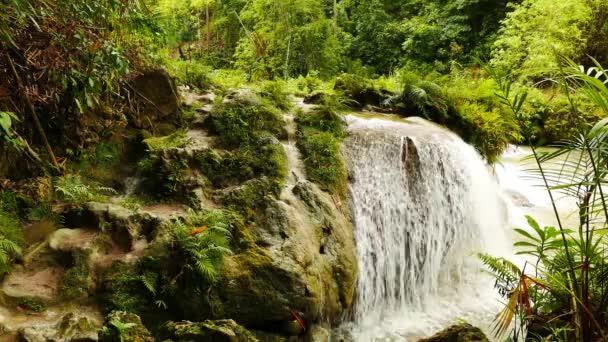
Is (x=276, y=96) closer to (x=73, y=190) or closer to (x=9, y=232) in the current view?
(x=73, y=190)

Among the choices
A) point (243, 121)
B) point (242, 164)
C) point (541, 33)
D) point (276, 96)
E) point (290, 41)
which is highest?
point (541, 33)

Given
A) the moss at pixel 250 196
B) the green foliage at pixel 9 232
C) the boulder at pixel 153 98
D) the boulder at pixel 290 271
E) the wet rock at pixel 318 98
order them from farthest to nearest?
1. the wet rock at pixel 318 98
2. the boulder at pixel 153 98
3. the moss at pixel 250 196
4. the boulder at pixel 290 271
5. the green foliage at pixel 9 232

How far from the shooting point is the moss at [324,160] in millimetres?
5164

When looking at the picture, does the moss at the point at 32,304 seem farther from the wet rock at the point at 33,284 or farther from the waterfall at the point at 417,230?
the waterfall at the point at 417,230

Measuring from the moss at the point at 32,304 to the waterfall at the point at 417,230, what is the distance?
122 inches

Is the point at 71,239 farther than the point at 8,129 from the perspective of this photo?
Yes

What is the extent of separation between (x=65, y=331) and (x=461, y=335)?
3.02m

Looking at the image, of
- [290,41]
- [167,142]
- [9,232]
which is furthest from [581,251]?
[290,41]

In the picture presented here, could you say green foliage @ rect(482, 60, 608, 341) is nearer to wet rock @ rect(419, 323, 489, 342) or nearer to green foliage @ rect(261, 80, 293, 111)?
wet rock @ rect(419, 323, 489, 342)

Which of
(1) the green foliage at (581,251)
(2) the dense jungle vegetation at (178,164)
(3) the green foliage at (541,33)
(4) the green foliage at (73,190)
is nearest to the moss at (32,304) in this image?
(2) the dense jungle vegetation at (178,164)

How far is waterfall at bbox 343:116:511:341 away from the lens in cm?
493

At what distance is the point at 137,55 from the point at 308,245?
3101mm

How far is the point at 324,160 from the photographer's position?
5371 mm

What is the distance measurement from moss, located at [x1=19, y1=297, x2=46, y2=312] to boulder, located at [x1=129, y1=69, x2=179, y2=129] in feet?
7.96
